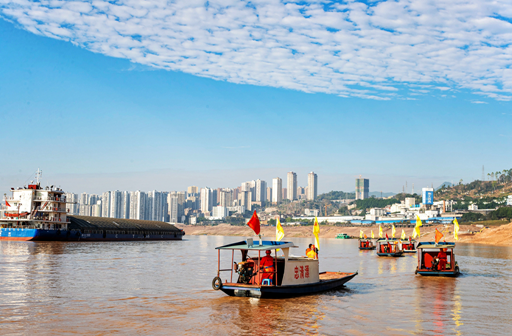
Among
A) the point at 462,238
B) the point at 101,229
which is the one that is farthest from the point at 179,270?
the point at 462,238

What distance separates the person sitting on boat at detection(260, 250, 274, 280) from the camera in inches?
857

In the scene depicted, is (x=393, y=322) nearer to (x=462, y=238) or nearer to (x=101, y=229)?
(x=101, y=229)

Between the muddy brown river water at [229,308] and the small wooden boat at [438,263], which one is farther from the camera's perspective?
the small wooden boat at [438,263]

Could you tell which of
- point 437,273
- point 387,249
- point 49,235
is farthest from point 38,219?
point 437,273

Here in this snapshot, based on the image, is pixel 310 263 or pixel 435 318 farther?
pixel 310 263

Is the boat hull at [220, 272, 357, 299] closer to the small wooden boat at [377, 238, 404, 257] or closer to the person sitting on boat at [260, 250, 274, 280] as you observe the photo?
the person sitting on boat at [260, 250, 274, 280]

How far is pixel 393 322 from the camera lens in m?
17.8

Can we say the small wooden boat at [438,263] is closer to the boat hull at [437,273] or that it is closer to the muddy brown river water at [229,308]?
the boat hull at [437,273]

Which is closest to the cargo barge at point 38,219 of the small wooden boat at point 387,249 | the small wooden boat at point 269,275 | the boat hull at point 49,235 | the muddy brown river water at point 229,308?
the boat hull at point 49,235

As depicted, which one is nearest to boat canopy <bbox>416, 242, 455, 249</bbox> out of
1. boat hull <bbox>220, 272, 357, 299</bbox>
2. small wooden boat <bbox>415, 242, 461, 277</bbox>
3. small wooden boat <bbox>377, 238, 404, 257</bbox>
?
small wooden boat <bbox>415, 242, 461, 277</bbox>

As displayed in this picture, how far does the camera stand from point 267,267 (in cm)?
2181

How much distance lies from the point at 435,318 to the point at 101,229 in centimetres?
9318

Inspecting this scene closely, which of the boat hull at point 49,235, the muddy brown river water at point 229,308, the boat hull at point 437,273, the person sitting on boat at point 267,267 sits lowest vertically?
the boat hull at point 49,235

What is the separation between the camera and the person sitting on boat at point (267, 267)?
2177 centimetres
